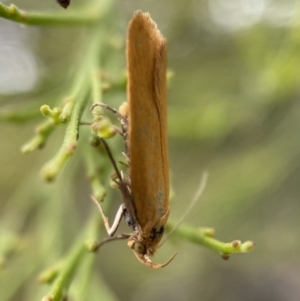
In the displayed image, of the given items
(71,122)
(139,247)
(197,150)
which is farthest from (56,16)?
(197,150)

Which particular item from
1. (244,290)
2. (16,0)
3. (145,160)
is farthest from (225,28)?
(145,160)

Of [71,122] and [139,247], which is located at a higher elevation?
[71,122]

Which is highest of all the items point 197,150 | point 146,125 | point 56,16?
point 56,16

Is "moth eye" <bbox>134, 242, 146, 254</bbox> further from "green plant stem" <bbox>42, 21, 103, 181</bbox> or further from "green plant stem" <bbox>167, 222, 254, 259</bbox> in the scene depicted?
"green plant stem" <bbox>42, 21, 103, 181</bbox>

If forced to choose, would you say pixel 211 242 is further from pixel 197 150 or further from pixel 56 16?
pixel 197 150

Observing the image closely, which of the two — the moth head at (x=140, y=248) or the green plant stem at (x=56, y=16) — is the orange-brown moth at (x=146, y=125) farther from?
the green plant stem at (x=56, y=16)

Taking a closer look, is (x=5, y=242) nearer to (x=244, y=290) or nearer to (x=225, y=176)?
(x=225, y=176)

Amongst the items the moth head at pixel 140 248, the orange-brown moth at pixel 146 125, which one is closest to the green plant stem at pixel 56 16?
the orange-brown moth at pixel 146 125
